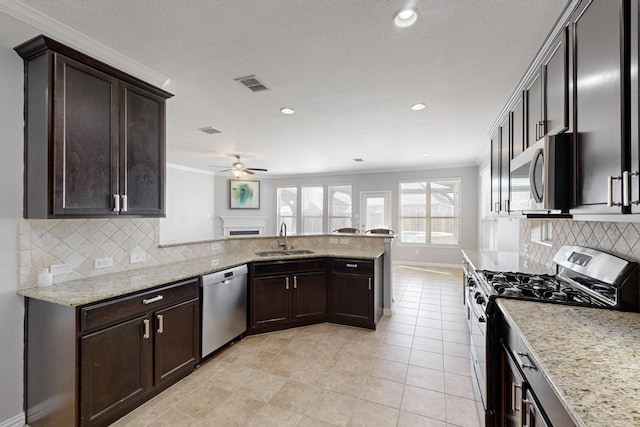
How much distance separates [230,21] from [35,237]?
2.04 m

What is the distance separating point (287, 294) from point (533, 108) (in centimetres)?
295

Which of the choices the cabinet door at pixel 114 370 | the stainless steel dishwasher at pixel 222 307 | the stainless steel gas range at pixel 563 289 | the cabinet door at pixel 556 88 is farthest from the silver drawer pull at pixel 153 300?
the cabinet door at pixel 556 88

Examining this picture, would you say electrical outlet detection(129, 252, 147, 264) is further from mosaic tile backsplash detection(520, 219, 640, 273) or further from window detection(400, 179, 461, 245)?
window detection(400, 179, 461, 245)

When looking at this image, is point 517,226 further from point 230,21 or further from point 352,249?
point 230,21

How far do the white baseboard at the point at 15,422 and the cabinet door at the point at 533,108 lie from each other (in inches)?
158

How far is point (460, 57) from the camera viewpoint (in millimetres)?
2180

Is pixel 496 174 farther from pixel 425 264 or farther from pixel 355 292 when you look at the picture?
pixel 425 264

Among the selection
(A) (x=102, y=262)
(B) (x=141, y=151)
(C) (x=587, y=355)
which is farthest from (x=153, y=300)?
(C) (x=587, y=355)

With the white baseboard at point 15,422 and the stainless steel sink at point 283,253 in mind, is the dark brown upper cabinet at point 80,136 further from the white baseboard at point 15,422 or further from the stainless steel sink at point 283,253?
the stainless steel sink at point 283,253

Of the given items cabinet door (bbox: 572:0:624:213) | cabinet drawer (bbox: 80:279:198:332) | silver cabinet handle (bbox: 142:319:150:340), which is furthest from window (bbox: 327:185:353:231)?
cabinet door (bbox: 572:0:624:213)

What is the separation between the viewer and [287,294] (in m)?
3.33

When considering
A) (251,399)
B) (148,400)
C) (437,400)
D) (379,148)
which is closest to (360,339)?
(437,400)

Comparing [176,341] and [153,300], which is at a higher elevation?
[153,300]

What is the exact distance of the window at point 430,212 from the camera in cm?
717
